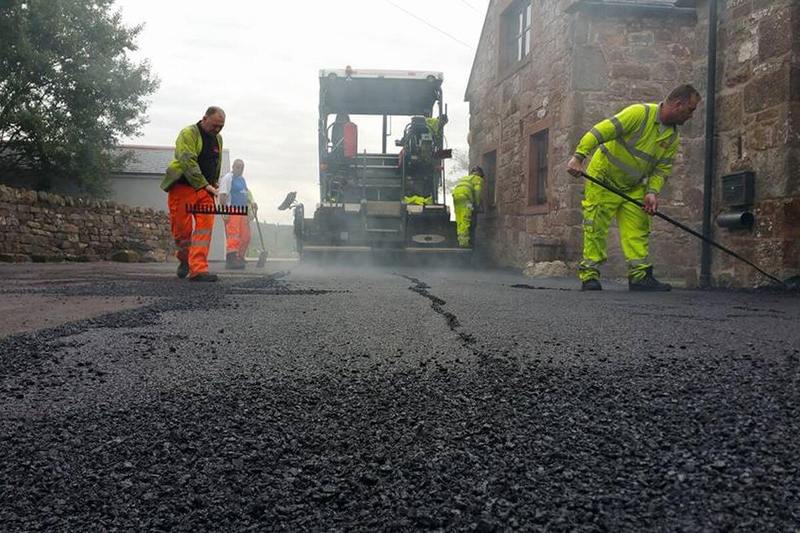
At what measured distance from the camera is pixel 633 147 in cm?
593

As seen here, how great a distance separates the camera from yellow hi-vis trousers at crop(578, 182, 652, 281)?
6059mm

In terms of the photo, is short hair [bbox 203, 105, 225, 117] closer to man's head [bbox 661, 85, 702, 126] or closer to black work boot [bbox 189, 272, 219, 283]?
black work boot [bbox 189, 272, 219, 283]

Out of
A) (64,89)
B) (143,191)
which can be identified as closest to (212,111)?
(64,89)

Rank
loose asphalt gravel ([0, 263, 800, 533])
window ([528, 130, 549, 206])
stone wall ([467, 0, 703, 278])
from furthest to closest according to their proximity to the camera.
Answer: window ([528, 130, 549, 206]) < stone wall ([467, 0, 703, 278]) < loose asphalt gravel ([0, 263, 800, 533])

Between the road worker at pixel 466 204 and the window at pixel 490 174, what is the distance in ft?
4.51

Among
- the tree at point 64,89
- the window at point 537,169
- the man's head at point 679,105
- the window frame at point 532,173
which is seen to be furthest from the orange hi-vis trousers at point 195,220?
the tree at point 64,89

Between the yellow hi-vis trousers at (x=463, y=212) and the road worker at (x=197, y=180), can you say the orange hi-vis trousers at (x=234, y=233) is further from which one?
the yellow hi-vis trousers at (x=463, y=212)

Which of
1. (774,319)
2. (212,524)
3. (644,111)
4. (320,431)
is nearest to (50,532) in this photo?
(212,524)

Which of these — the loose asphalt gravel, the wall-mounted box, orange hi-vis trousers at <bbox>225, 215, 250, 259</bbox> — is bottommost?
the loose asphalt gravel

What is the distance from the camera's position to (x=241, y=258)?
36.4 feet

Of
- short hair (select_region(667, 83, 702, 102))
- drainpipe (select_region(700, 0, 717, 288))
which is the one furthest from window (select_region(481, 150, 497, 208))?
short hair (select_region(667, 83, 702, 102))

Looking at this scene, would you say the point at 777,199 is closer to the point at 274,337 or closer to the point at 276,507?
the point at 274,337

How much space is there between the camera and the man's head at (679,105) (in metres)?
5.59

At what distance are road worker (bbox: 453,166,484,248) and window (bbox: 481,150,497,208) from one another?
1376 mm
